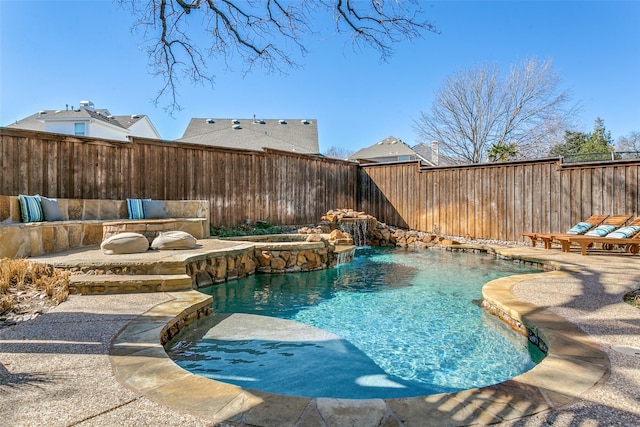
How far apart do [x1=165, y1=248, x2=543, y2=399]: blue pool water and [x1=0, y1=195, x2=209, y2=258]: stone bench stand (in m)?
2.02

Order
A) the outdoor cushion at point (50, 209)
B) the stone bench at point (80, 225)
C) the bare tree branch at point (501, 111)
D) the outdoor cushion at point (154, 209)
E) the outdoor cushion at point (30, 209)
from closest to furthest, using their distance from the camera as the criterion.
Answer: the stone bench at point (80, 225)
the outdoor cushion at point (30, 209)
the outdoor cushion at point (50, 209)
the outdoor cushion at point (154, 209)
the bare tree branch at point (501, 111)

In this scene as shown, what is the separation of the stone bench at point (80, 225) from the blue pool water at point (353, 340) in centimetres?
202

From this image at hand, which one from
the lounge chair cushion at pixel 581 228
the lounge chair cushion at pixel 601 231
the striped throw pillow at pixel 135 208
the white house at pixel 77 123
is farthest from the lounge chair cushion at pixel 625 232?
the white house at pixel 77 123

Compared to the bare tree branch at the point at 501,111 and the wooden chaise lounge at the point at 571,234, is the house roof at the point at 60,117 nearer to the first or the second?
the bare tree branch at the point at 501,111

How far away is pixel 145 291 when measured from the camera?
12.7ft

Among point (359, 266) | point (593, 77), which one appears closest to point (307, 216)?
point (359, 266)

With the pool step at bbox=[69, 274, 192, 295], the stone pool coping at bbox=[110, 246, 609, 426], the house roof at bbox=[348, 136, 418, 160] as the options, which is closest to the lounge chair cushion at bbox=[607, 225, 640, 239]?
the stone pool coping at bbox=[110, 246, 609, 426]

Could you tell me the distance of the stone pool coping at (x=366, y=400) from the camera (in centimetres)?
154

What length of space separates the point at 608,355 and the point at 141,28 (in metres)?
5.98

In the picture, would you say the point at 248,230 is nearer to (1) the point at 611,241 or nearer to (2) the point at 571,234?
(2) the point at 571,234

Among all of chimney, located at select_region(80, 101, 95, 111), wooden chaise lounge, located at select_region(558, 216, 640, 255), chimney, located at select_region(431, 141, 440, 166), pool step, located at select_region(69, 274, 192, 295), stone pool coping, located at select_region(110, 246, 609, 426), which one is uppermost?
chimney, located at select_region(80, 101, 95, 111)

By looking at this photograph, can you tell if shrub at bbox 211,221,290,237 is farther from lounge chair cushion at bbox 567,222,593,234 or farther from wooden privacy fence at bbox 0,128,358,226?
lounge chair cushion at bbox 567,222,593,234

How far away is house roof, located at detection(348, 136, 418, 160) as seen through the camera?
22.4 meters

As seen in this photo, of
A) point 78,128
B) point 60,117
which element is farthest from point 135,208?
point 60,117
